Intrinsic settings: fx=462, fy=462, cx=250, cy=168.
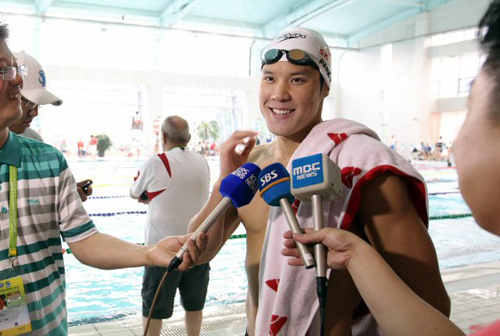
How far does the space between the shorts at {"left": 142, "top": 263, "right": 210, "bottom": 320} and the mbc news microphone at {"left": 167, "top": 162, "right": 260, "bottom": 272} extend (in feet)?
6.63

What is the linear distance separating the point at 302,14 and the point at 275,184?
22.3 meters

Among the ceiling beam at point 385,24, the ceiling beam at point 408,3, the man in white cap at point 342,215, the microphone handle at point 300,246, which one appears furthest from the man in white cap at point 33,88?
the ceiling beam at point 385,24

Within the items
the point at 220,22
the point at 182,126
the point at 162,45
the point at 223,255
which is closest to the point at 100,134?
the point at 162,45

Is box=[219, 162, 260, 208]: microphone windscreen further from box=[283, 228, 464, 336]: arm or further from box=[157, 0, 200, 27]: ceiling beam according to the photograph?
box=[157, 0, 200, 27]: ceiling beam

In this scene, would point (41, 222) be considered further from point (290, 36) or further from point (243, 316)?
point (243, 316)

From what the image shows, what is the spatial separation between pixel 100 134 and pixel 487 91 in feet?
83.9

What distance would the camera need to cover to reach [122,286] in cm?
572

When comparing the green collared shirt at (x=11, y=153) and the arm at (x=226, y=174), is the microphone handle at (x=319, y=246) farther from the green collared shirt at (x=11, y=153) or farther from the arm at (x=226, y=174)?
the green collared shirt at (x=11, y=153)

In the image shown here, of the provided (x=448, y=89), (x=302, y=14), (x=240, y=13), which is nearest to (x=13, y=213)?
(x=302, y=14)

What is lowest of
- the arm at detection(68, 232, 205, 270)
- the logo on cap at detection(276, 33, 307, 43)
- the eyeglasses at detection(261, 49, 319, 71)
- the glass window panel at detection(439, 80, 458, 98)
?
the arm at detection(68, 232, 205, 270)

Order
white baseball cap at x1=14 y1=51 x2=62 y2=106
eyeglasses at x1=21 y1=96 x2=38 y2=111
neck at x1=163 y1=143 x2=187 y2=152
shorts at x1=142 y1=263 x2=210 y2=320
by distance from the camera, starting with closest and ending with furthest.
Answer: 1. white baseball cap at x1=14 y1=51 x2=62 y2=106
2. eyeglasses at x1=21 y1=96 x2=38 y2=111
3. shorts at x1=142 y1=263 x2=210 y2=320
4. neck at x1=163 y1=143 x2=187 y2=152

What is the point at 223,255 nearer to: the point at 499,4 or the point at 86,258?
the point at 86,258

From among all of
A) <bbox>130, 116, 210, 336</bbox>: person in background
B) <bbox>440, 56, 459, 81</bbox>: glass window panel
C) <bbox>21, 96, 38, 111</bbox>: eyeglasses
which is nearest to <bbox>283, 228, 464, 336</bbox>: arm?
<bbox>21, 96, 38, 111</bbox>: eyeglasses

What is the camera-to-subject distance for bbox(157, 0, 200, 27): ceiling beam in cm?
2056
